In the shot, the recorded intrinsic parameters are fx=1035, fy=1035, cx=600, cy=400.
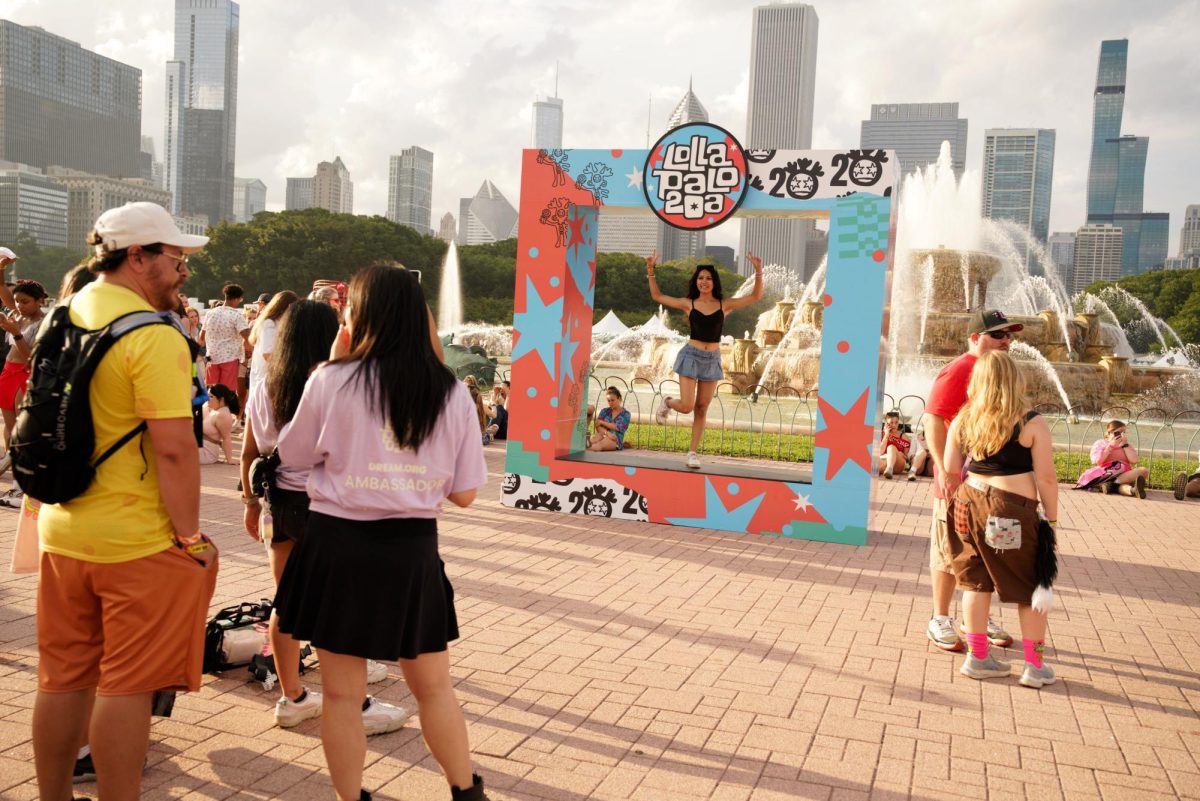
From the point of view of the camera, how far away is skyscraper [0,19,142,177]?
172750 mm

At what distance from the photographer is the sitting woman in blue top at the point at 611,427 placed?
1288 cm

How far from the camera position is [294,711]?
4082mm

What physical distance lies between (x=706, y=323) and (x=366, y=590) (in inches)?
247

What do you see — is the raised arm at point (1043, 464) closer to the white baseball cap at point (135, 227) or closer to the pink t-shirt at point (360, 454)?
the pink t-shirt at point (360, 454)

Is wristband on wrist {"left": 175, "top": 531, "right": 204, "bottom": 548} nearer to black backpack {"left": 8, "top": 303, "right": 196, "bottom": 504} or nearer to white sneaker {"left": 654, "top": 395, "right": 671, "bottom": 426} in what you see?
black backpack {"left": 8, "top": 303, "right": 196, "bottom": 504}

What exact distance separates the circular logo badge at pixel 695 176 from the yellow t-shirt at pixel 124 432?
20.8ft

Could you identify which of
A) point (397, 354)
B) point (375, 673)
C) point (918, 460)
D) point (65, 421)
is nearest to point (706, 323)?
point (375, 673)

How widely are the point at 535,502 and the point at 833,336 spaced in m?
3.00

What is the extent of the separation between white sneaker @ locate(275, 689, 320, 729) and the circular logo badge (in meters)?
5.65

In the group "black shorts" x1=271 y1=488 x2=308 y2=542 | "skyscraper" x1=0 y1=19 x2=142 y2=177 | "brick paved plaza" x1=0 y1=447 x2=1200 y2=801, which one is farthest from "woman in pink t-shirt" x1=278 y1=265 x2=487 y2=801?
"skyscraper" x1=0 y1=19 x2=142 y2=177

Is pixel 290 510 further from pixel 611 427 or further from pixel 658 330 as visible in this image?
pixel 658 330

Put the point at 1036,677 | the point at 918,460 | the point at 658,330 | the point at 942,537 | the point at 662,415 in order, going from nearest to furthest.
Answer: the point at 1036,677
the point at 942,537
the point at 918,460
the point at 662,415
the point at 658,330

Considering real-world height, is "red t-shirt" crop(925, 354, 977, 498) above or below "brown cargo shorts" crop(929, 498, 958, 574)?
above

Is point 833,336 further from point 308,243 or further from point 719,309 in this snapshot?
point 308,243
